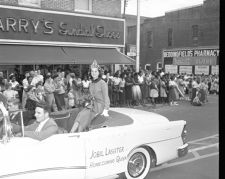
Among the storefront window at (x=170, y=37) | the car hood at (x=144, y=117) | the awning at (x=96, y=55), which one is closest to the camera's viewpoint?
the car hood at (x=144, y=117)

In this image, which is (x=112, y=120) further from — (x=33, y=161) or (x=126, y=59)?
(x=126, y=59)

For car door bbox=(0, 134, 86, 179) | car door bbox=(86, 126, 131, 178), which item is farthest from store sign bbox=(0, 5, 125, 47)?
car door bbox=(0, 134, 86, 179)

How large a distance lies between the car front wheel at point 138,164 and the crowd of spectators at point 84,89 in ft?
15.2

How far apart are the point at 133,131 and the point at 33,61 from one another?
31.8ft

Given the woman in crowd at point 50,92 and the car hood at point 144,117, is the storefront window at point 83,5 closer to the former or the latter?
the woman in crowd at point 50,92

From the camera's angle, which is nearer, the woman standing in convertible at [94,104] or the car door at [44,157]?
the car door at [44,157]

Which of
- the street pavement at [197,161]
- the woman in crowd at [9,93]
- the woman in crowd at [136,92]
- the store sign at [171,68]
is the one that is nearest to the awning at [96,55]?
the woman in crowd at [136,92]

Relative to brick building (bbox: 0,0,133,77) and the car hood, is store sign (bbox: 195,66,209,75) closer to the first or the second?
brick building (bbox: 0,0,133,77)

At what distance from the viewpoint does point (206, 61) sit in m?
30.1

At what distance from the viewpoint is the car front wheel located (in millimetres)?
4720

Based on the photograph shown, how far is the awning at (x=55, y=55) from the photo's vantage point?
523 inches

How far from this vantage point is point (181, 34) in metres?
33.5

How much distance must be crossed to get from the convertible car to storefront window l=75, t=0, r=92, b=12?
12.2 meters

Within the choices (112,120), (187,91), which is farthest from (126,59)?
(112,120)
